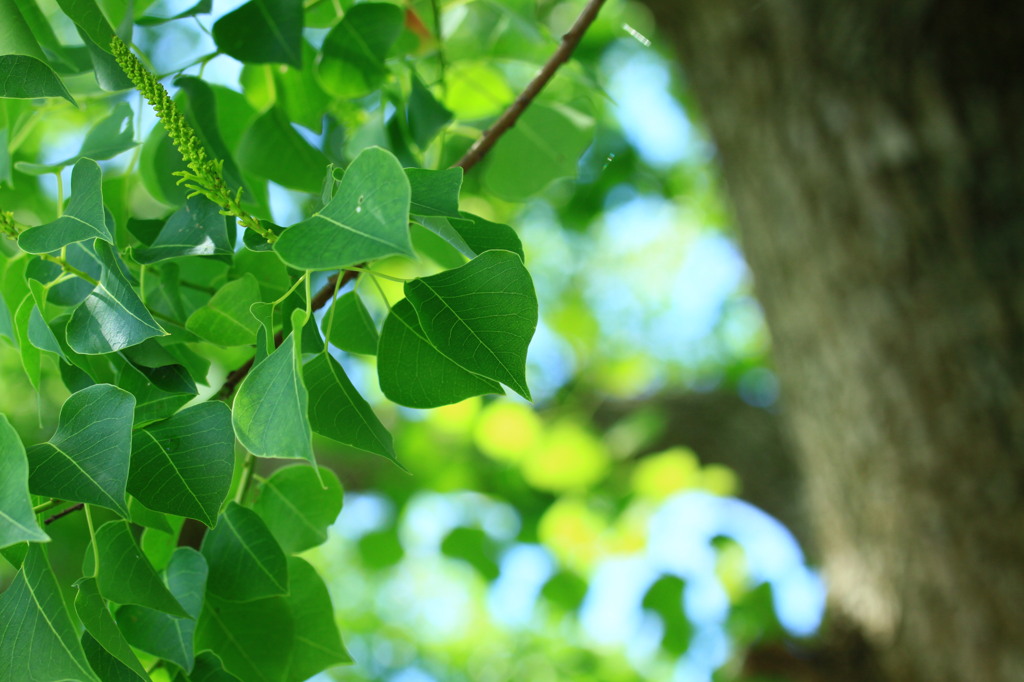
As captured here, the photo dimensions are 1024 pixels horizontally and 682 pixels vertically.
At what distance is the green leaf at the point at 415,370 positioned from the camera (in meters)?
0.35

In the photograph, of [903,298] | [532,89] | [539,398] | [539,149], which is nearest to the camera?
[532,89]

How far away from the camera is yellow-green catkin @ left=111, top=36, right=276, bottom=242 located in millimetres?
300

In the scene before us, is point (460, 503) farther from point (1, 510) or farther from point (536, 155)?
point (1, 510)

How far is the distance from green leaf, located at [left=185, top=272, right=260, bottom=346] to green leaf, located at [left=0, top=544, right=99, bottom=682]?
0.33ft

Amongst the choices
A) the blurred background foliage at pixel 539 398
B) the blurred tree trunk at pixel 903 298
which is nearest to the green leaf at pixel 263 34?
the blurred background foliage at pixel 539 398

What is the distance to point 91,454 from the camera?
0.29m

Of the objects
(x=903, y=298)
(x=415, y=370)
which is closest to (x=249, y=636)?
(x=415, y=370)

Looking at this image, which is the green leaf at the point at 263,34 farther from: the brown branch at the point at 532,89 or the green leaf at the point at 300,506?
the green leaf at the point at 300,506

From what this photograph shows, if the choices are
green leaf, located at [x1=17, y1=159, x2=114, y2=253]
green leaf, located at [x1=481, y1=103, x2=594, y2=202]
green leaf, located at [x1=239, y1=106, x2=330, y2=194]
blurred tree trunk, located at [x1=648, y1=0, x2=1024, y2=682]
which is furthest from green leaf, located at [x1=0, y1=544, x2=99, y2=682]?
blurred tree trunk, located at [x1=648, y1=0, x2=1024, y2=682]

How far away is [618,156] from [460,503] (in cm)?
112

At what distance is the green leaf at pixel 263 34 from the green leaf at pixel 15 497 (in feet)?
0.80

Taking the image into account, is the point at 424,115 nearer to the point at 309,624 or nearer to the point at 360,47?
the point at 360,47

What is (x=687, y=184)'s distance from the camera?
3391 millimetres

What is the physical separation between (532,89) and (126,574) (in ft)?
1.06
